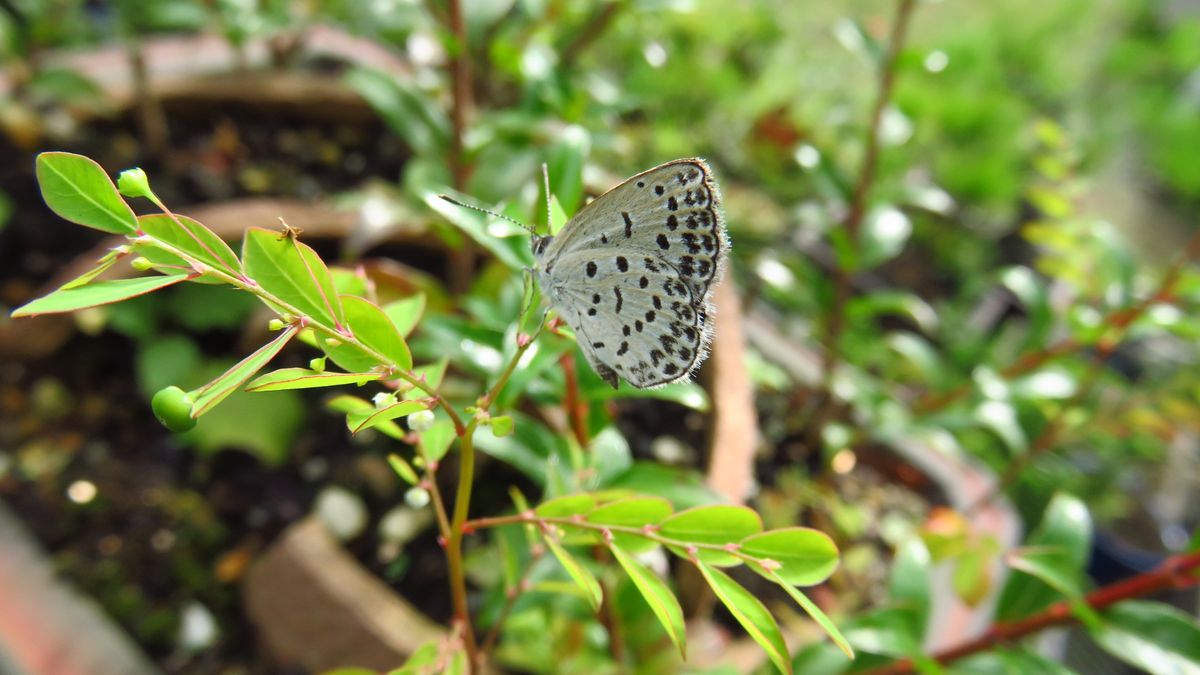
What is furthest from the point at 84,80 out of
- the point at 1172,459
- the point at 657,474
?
the point at 1172,459

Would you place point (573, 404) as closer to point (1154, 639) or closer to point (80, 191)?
point (80, 191)

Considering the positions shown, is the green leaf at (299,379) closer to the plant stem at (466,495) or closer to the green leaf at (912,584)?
the plant stem at (466,495)

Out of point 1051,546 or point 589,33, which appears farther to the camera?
point 589,33

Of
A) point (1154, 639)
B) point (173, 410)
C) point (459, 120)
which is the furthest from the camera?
point (459, 120)

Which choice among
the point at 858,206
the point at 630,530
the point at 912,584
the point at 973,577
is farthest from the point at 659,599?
the point at 858,206

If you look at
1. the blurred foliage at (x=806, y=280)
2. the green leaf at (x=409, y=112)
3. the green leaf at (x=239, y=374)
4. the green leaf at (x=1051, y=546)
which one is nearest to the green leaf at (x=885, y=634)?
the blurred foliage at (x=806, y=280)

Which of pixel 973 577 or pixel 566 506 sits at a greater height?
pixel 566 506

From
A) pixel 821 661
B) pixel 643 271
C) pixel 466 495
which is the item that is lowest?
pixel 821 661

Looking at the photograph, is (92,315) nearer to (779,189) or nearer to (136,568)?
(136,568)

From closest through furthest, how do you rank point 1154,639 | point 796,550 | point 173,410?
1. point 173,410
2. point 796,550
3. point 1154,639
